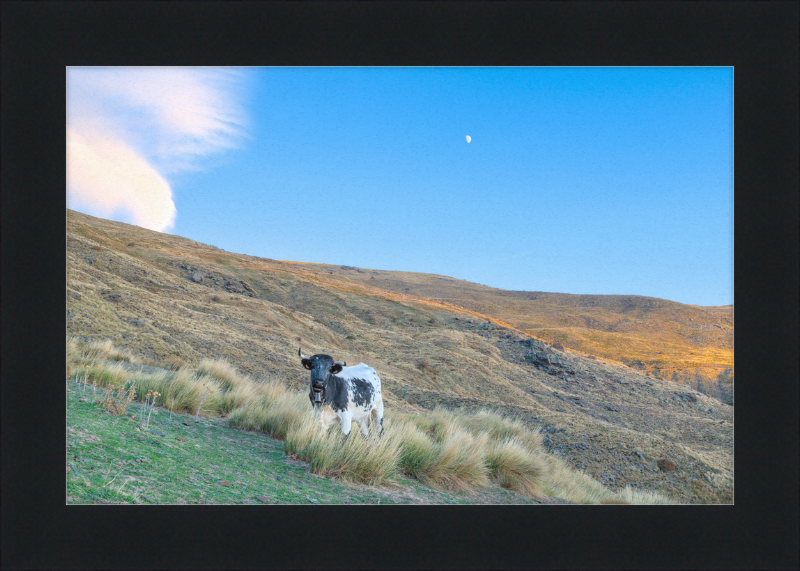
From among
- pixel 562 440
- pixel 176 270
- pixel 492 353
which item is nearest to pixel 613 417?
pixel 492 353

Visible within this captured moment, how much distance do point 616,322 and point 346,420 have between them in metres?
63.5

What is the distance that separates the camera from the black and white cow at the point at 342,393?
6086mm

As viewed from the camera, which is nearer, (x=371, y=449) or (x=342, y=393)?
(x=371, y=449)

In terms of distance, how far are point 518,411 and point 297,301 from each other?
1159 inches

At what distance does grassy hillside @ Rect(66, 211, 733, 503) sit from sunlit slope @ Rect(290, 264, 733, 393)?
9.12m

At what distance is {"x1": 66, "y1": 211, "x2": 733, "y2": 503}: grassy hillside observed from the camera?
12008mm

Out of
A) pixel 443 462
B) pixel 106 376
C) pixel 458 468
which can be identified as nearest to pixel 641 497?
pixel 458 468

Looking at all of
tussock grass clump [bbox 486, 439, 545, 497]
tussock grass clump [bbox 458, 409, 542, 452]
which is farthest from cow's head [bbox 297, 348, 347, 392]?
tussock grass clump [bbox 458, 409, 542, 452]

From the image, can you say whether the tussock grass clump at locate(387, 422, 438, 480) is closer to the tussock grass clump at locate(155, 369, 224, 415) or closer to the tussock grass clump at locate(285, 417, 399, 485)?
the tussock grass clump at locate(285, 417, 399, 485)

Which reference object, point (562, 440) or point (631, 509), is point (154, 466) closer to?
point (631, 509)

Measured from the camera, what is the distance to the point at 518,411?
15.6 meters

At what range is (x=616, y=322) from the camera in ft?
201

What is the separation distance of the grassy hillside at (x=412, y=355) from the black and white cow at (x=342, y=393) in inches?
280

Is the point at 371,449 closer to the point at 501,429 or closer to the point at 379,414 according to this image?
the point at 379,414
